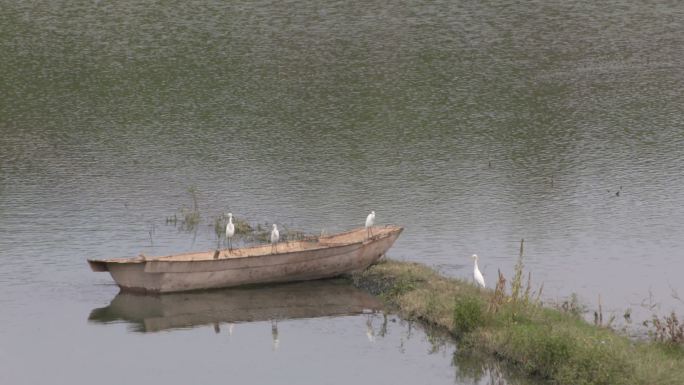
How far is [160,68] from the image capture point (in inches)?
2896

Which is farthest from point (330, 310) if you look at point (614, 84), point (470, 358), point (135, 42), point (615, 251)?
point (135, 42)

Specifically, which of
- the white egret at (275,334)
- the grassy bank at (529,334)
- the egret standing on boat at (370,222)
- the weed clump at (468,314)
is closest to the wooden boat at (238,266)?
the egret standing on boat at (370,222)

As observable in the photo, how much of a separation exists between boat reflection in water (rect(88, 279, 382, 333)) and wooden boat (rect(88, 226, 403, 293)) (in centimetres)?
31

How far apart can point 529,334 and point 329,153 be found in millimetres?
26731

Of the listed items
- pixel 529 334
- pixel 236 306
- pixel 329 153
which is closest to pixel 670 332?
pixel 529 334

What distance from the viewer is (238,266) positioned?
42.1 m

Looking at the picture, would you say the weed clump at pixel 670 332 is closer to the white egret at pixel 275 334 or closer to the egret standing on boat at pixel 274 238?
the white egret at pixel 275 334

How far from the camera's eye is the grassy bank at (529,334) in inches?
1261

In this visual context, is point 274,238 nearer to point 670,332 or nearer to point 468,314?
point 468,314

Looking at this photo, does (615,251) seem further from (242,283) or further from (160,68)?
(160,68)

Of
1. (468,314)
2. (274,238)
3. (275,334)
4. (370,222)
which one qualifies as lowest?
(275,334)

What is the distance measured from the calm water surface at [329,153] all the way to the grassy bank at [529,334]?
1078 mm

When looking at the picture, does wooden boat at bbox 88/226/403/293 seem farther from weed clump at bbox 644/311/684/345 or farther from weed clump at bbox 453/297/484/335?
weed clump at bbox 644/311/684/345

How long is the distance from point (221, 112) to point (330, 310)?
27.3m
